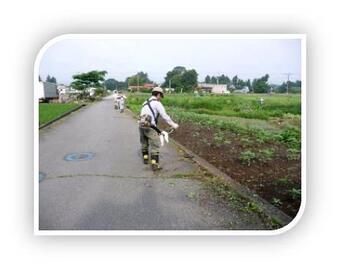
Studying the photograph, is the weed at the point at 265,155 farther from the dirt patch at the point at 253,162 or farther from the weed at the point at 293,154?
the weed at the point at 293,154

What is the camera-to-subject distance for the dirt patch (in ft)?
7.40

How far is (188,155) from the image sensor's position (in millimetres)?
2498

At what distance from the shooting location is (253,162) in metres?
2.41

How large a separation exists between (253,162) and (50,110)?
144 centimetres

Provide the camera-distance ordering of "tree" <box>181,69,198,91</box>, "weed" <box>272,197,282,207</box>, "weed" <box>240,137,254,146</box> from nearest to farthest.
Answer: "weed" <box>272,197,282,207</box>
"tree" <box>181,69,198,91</box>
"weed" <box>240,137,254,146</box>

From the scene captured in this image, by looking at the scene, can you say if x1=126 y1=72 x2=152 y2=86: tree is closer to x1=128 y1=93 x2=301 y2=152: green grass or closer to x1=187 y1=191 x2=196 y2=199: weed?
x1=128 y1=93 x2=301 y2=152: green grass

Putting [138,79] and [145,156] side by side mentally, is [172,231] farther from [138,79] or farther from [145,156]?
[138,79]

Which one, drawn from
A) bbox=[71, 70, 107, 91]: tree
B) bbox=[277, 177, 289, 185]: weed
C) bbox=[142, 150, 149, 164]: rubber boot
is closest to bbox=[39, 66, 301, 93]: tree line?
bbox=[71, 70, 107, 91]: tree
